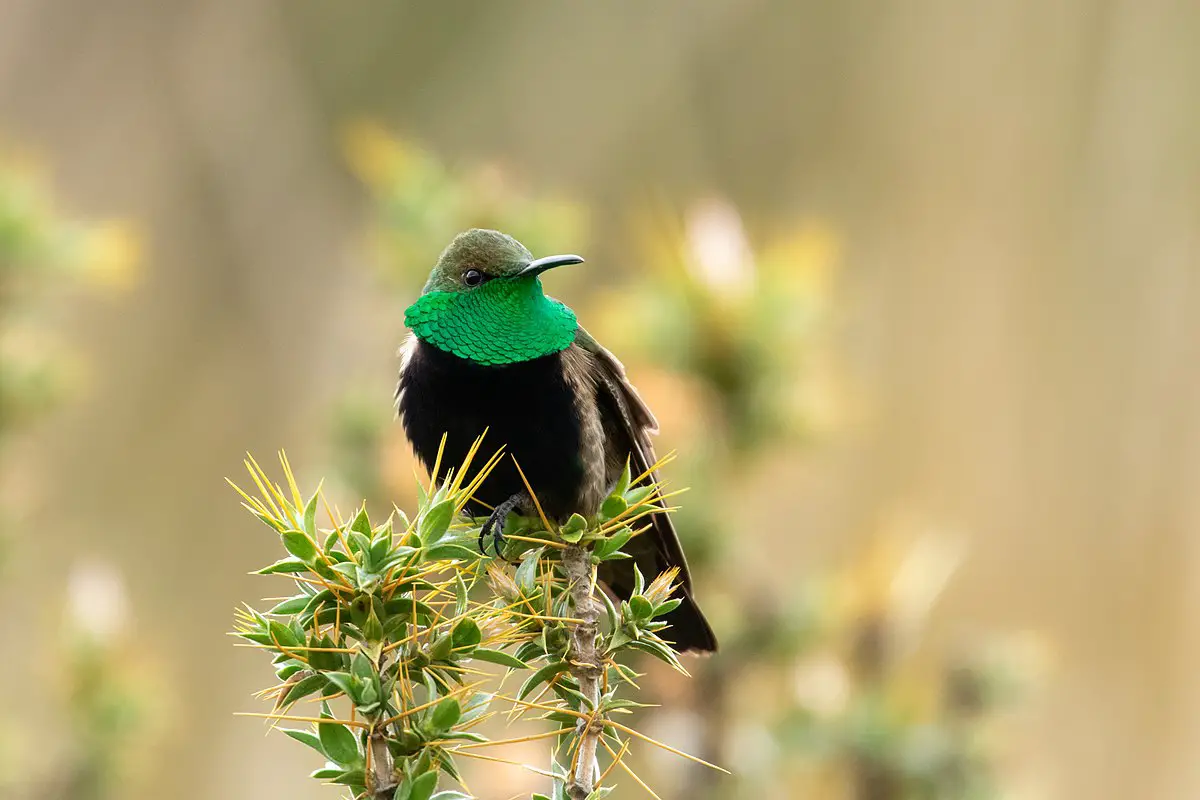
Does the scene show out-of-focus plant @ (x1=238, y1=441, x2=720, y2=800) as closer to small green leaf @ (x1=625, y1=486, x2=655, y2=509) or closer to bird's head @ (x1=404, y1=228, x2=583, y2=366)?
small green leaf @ (x1=625, y1=486, x2=655, y2=509)

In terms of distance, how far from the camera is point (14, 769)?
2039 millimetres

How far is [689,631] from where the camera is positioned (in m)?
1.12

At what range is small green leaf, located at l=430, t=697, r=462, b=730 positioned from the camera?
1.99ft

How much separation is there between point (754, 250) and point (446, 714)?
2.64 metres

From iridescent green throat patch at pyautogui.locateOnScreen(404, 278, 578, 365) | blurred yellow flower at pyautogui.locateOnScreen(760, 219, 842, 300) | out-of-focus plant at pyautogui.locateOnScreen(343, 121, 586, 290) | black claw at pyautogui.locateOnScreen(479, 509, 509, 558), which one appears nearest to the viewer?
black claw at pyautogui.locateOnScreen(479, 509, 509, 558)

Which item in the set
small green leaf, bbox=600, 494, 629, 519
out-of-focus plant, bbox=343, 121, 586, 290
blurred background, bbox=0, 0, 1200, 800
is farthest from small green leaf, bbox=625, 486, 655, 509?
blurred background, bbox=0, 0, 1200, 800

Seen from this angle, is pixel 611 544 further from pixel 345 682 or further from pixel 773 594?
pixel 773 594

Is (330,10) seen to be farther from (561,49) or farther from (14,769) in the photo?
(14,769)

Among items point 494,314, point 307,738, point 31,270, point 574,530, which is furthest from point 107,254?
point 307,738

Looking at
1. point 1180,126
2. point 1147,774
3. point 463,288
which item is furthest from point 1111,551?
point 463,288

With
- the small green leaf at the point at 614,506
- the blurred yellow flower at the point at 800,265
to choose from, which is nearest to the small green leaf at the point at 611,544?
the small green leaf at the point at 614,506

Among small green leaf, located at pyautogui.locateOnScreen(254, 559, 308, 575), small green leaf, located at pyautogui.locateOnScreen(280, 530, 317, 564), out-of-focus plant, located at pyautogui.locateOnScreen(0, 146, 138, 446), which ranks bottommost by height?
small green leaf, located at pyautogui.locateOnScreen(254, 559, 308, 575)

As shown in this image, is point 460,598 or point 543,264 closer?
point 460,598

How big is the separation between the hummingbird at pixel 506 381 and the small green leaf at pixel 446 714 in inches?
16.0
